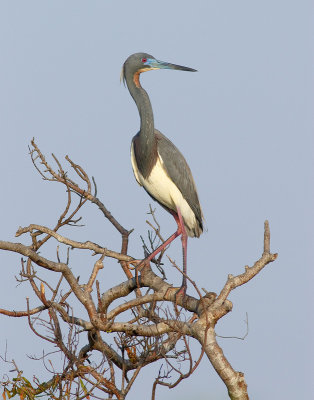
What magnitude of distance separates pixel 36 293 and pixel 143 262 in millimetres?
1193

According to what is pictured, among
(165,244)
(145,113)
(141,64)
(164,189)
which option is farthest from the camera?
(141,64)

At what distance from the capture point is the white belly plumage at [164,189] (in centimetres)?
652

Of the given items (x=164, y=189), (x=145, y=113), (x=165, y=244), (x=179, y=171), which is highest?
(x=145, y=113)

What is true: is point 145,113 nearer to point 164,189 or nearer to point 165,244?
point 164,189

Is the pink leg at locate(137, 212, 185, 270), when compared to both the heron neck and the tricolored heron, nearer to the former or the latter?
the tricolored heron

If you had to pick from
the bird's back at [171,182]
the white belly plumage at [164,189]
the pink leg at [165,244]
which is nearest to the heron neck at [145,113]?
the bird's back at [171,182]

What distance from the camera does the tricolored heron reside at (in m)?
6.54

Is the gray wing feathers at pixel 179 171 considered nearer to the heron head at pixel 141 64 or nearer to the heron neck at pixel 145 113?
the heron neck at pixel 145 113

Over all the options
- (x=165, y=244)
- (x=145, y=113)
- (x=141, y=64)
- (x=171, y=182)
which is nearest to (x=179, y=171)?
(x=171, y=182)

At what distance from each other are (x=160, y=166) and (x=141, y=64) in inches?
44.1

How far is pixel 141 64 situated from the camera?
22.4ft

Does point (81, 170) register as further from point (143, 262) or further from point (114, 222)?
point (143, 262)

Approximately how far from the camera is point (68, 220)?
19.4 feet

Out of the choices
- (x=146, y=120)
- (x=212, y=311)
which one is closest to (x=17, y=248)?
(x=212, y=311)
